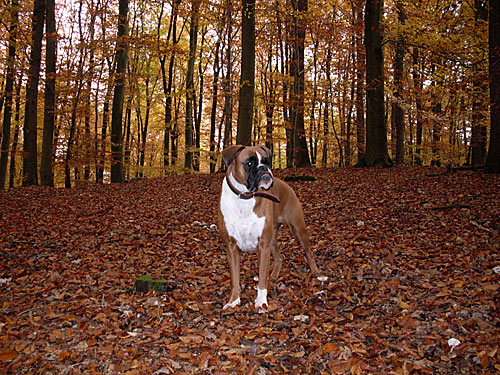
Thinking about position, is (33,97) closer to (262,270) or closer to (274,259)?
(274,259)

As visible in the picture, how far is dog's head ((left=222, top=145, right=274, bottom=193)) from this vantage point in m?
3.80

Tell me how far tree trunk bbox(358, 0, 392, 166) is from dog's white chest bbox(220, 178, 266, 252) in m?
10.7

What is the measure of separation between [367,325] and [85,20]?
23210 mm

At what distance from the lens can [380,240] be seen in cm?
624

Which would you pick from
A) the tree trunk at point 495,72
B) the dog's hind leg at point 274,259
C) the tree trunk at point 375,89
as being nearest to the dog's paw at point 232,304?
the dog's hind leg at point 274,259

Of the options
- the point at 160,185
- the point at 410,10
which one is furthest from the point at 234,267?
the point at 410,10

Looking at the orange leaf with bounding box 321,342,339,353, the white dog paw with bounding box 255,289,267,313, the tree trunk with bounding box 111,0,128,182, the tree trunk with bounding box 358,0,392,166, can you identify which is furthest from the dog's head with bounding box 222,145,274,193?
the tree trunk with bounding box 111,0,128,182

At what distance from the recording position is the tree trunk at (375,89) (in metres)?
13.4

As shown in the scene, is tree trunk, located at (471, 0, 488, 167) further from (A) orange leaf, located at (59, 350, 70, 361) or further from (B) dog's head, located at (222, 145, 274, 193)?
(A) orange leaf, located at (59, 350, 70, 361)

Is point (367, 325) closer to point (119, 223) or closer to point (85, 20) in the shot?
point (119, 223)

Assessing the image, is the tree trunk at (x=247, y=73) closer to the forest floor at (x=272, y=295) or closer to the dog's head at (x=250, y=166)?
the forest floor at (x=272, y=295)

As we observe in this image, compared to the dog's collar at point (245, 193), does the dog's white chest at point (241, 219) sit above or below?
below

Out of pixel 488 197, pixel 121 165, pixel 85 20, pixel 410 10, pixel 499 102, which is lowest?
pixel 488 197

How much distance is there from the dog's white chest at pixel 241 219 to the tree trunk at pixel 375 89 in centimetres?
1068
